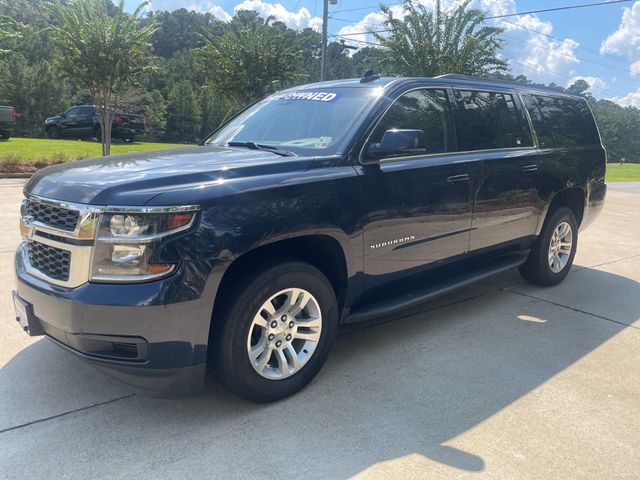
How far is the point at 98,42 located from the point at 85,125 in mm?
16873

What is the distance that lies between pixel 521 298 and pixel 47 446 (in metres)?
4.35

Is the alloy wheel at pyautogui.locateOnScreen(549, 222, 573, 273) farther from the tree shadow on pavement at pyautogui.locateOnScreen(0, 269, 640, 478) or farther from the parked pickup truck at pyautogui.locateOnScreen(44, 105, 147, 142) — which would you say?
the parked pickup truck at pyautogui.locateOnScreen(44, 105, 147, 142)

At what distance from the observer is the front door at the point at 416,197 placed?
11.8 feet

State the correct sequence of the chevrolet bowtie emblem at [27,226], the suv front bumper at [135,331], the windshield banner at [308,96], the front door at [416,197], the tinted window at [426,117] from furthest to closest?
the windshield banner at [308,96], the tinted window at [426,117], the front door at [416,197], the chevrolet bowtie emblem at [27,226], the suv front bumper at [135,331]

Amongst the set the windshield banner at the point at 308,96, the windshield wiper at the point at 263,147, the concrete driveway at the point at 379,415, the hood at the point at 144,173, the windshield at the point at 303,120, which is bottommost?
the concrete driveway at the point at 379,415

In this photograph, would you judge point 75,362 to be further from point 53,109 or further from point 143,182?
point 53,109

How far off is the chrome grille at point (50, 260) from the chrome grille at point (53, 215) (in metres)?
0.13

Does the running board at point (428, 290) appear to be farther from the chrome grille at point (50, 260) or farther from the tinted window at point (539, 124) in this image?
the chrome grille at point (50, 260)

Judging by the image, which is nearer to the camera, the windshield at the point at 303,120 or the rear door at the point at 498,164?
the windshield at the point at 303,120

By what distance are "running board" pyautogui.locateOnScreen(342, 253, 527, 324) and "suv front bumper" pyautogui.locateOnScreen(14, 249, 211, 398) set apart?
47.5 inches

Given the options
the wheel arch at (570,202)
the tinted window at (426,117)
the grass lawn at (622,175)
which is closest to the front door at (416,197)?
the tinted window at (426,117)

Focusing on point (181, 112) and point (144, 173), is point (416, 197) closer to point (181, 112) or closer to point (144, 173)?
point (144, 173)

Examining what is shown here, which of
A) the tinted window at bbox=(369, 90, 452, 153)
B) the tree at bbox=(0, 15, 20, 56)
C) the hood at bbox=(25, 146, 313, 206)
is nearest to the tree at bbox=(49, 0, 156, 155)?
the tree at bbox=(0, 15, 20, 56)

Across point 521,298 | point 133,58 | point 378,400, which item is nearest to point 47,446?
point 378,400
